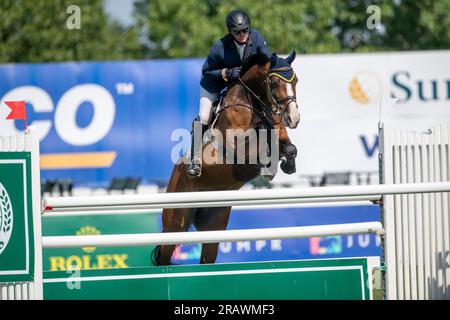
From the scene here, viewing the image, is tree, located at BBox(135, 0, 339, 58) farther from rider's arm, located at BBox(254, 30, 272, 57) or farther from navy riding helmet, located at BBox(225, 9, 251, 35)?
navy riding helmet, located at BBox(225, 9, 251, 35)

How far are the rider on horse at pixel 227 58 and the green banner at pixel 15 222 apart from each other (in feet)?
5.12

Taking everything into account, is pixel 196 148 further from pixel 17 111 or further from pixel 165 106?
pixel 165 106

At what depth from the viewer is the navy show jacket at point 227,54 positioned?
5.20 m

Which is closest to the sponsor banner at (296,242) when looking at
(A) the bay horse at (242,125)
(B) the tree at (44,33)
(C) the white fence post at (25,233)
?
(A) the bay horse at (242,125)

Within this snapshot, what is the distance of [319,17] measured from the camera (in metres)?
20.9

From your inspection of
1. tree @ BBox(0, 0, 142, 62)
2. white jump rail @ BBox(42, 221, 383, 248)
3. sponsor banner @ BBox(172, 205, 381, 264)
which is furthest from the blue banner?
white jump rail @ BBox(42, 221, 383, 248)

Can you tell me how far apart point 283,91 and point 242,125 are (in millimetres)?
408

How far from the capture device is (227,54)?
5.25 m

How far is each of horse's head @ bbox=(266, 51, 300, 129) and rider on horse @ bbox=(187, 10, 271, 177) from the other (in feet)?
0.48

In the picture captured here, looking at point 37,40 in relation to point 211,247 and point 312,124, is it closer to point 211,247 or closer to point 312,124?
point 312,124

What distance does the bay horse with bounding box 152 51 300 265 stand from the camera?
5195 mm

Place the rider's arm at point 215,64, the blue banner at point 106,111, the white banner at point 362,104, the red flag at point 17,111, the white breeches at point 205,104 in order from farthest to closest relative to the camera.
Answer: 1. the white banner at point 362,104
2. the blue banner at point 106,111
3. the white breeches at point 205,104
4. the rider's arm at point 215,64
5. the red flag at point 17,111

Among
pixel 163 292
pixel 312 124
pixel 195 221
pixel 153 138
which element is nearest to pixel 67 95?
pixel 153 138

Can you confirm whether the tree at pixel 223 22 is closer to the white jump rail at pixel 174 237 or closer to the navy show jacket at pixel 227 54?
the navy show jacket at pixel 227 54
